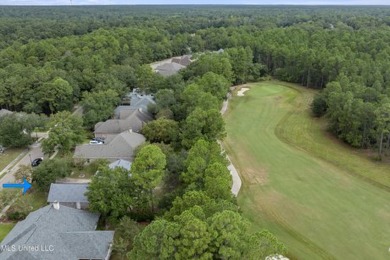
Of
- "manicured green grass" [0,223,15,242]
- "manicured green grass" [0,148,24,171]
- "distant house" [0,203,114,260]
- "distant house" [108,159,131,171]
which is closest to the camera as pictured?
"distant house" [0,203,114,260]

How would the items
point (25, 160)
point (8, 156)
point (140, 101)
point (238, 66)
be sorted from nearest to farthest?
point (25, 160)
point (8, 156)
point (140, 101)
point (238, 66)

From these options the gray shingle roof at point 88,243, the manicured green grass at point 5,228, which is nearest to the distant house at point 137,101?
the manicured green grass at point 5,228

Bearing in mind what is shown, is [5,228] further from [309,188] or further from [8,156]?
[309,188]

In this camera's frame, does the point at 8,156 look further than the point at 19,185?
Yes

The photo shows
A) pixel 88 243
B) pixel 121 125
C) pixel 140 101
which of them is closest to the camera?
pixel 88 243

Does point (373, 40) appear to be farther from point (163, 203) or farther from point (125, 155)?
point (163, 203)

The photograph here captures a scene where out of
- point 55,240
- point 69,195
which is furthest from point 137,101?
point 55,240

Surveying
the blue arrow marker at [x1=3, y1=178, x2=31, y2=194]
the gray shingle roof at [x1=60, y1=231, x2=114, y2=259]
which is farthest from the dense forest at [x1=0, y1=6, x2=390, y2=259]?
the blue arrow marker at [x1=3, y1=178, x2=31, y2=194]

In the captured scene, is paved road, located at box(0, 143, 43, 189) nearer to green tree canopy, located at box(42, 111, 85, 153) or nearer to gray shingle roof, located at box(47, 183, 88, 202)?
green tree canopy, located at box(42, 111, 85, 153)
